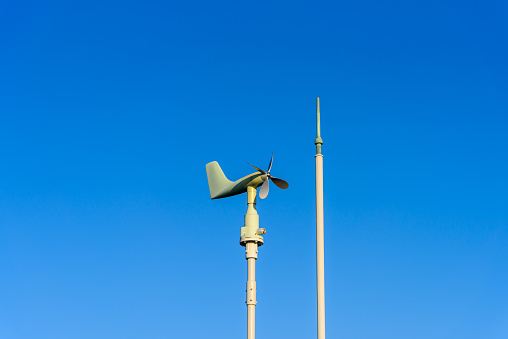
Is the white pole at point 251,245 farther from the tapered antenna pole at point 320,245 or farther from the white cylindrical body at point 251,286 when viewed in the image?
the tapered antenna pole at point 320,245

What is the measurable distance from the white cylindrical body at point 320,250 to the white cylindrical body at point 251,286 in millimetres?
6850

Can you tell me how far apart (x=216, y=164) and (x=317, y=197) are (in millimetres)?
13409

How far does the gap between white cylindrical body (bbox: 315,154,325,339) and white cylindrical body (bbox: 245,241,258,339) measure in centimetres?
685

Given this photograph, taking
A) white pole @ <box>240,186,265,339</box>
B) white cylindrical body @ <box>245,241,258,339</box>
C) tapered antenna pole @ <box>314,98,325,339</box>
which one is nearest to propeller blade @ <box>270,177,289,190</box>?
white pole @ <box>240,186,265,339</box>

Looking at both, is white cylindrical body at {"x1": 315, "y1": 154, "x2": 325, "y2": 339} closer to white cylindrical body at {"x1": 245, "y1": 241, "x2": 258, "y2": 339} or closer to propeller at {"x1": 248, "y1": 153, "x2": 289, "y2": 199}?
propeller at {"x1": 248, "y1": 153, "x2": 289, "y2": 199}

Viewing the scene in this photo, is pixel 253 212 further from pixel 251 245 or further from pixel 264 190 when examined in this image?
pixel 251 245

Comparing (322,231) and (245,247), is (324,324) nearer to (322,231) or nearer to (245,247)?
(322,231)

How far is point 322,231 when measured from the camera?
142 feet

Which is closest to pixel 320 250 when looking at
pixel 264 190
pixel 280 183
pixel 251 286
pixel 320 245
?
pixel 320 245

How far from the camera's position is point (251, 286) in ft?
155

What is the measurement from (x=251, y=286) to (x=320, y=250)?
731 cm

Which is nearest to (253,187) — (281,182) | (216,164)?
(281,182)

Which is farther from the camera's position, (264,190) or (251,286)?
(264,190)

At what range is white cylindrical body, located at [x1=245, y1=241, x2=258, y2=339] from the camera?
152 ft
